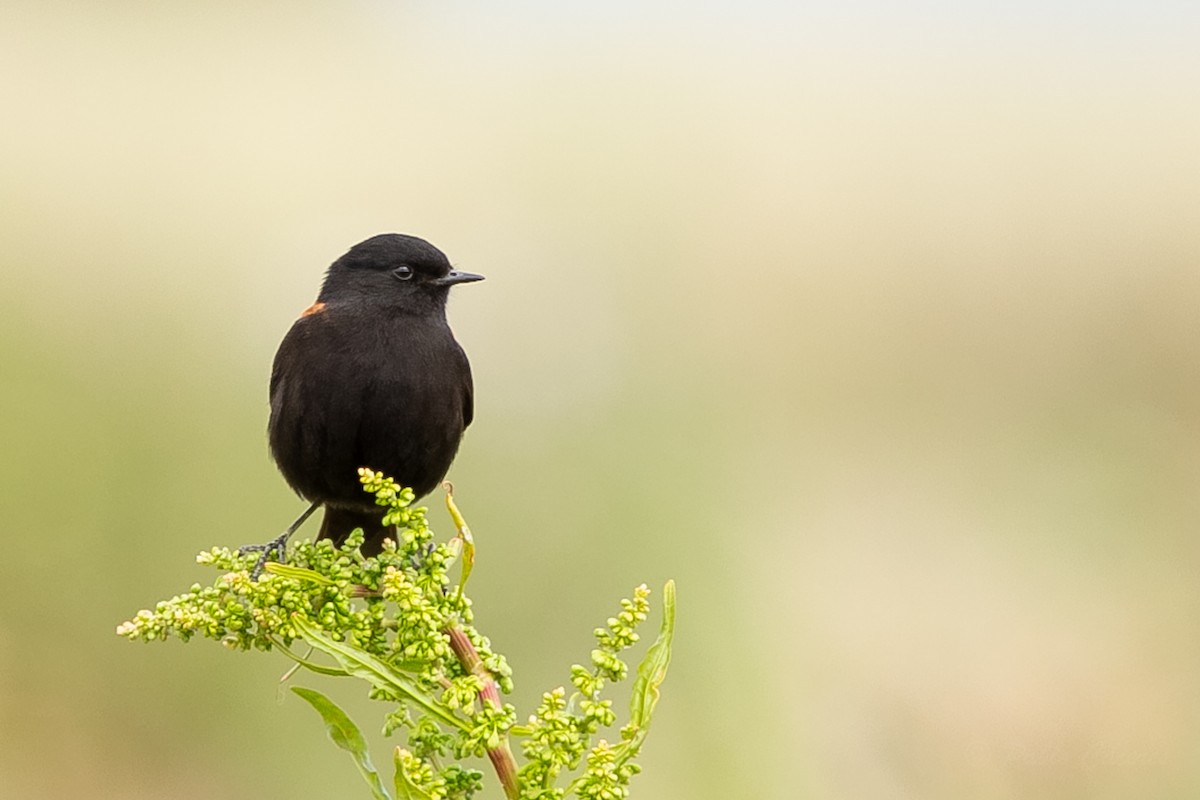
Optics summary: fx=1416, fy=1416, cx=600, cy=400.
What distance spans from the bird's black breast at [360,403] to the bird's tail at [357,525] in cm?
11

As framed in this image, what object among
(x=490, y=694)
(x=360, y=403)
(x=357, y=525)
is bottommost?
(x=490, y=694)

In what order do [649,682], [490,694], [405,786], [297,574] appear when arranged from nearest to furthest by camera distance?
[405,786]
[490,694]
[649,682]
[297,574]

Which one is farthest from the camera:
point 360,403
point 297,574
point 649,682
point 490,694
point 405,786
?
point 360,403

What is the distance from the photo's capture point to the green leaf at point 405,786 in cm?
202

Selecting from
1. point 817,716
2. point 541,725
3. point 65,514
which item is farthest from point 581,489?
point 541,725

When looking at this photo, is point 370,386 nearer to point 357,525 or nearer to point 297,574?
point 357,525

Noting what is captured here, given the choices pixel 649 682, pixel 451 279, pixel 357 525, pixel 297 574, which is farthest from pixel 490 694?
pixel 451 279

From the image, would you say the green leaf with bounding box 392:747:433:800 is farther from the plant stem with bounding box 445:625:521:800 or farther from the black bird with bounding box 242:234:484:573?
the black bird with bounding box 242:234:484:573

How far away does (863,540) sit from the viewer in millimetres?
9617

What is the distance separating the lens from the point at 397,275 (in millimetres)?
5055

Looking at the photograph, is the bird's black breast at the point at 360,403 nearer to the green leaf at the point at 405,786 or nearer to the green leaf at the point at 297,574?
the green leaf at the point at 297,574

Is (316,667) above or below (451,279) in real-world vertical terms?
below

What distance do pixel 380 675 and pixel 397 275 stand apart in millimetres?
2966

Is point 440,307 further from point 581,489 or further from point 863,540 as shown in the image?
point 863,540
